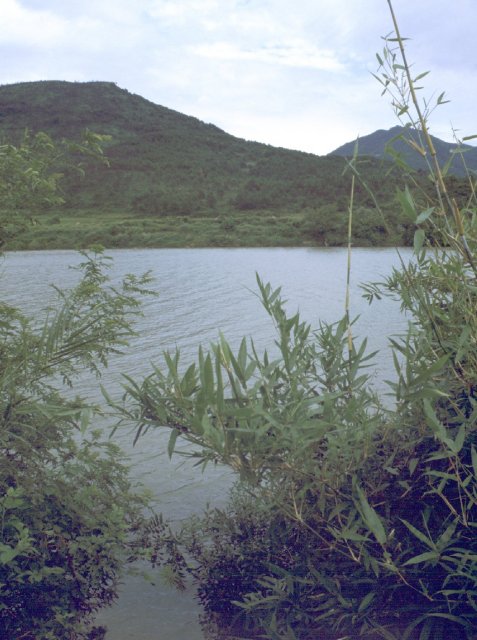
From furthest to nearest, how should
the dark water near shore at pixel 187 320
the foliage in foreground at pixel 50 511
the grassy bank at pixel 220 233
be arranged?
the grassy bank at pixel 220 233
the dark water near shore at pixel 187 320
the foliage in foreground at pixel 50 511

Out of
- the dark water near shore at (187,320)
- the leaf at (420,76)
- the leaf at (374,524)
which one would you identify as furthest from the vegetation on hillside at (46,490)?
the leaf at (420,76)

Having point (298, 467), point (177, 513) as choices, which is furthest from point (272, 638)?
point (177, 513)

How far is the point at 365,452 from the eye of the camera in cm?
160

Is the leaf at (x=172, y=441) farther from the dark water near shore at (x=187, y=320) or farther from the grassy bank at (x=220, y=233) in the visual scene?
the grassy bank at (x=220, y=233)

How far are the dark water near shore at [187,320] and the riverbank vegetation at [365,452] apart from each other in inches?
7.2

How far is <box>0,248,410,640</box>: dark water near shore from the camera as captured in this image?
258 centimetres

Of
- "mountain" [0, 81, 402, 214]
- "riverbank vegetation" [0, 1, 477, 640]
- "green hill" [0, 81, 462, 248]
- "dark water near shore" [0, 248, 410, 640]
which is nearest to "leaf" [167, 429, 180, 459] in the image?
"riverbank vegetation" [0, 1, 477, 640]

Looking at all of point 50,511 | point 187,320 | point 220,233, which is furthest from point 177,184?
point 50,511

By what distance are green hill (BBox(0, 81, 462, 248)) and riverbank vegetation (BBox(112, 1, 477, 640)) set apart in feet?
1.01

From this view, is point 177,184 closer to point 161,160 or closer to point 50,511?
point 161,160

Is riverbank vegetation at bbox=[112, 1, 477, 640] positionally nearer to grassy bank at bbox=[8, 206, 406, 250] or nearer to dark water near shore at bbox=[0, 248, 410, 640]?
dark water near shore at bbox=[0, 248, 410, 640]

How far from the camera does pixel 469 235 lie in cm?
178

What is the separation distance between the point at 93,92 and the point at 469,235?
8897 centimetres

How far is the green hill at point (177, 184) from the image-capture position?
30484 millimetres
